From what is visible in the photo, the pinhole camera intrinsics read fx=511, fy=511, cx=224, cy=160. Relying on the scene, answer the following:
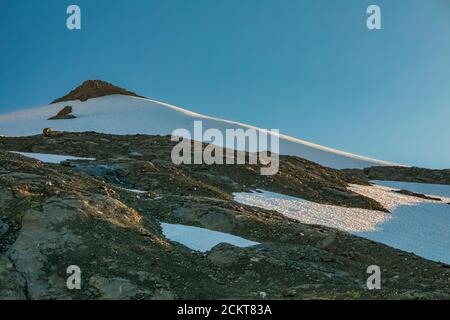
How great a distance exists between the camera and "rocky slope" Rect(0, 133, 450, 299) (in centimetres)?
1211

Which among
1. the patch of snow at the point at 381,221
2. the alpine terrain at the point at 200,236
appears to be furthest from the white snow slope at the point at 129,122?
the patch of snow at the point at 381,221

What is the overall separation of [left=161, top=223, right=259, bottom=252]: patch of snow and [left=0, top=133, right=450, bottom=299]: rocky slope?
19.0 inches

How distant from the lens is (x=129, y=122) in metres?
64.0

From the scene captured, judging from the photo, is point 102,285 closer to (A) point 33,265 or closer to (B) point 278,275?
(A) point 33,265

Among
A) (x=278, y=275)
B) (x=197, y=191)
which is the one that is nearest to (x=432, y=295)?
(x=278, y=275)

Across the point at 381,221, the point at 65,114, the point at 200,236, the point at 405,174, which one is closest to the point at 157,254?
the point at 200,236

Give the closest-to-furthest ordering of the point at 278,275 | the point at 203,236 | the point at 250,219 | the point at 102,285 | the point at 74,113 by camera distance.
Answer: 1. the point at 102,285
2. the point at 278,275
3. the point at 203,236
4. the point at 250,219
5. the point at 74,113

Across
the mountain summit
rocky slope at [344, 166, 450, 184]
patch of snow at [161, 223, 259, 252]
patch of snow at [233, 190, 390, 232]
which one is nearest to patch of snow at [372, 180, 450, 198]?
rocky slope at [344, 166, 450, 184]

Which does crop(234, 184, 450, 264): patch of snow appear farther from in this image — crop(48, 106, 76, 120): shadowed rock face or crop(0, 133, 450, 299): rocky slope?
crop(48, 106, 76, 120): shadowed rock face

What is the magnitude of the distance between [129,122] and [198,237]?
48.3 m

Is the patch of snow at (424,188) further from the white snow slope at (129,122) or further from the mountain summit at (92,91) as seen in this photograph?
the mountain summit at (92,91)

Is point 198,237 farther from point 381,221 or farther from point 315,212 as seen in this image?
point 381,221

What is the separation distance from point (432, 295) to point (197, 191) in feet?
50.6

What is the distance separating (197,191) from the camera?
1033 inches
